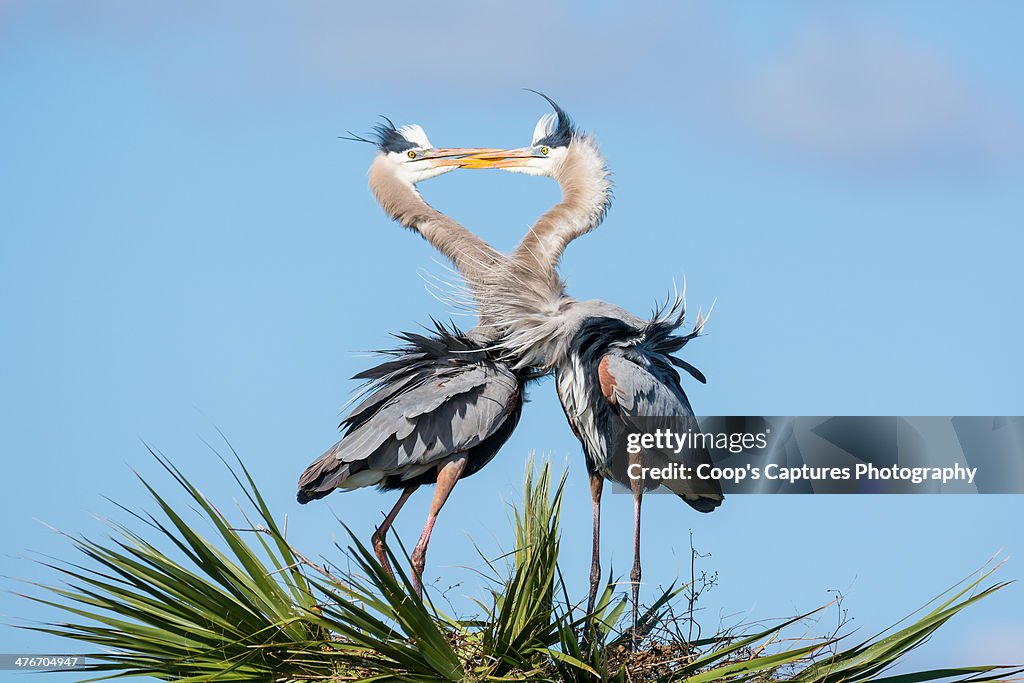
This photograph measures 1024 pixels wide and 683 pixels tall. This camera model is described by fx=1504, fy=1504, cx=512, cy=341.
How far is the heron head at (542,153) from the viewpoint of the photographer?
10156mm

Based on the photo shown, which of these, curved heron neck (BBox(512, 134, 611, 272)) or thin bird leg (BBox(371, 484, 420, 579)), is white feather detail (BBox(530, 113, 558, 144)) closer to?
curved heron neck (BBox(512, 134, 611, 272))

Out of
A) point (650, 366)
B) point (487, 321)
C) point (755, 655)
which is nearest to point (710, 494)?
point (650, 366)

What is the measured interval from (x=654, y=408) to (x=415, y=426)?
127 cm

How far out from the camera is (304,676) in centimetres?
588

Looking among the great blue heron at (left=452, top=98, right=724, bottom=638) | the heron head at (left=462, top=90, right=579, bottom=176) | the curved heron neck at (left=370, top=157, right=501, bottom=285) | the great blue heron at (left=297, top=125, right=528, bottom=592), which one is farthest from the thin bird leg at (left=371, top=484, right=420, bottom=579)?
the heron head at (left=462, top=90, right=579, bottom=176)

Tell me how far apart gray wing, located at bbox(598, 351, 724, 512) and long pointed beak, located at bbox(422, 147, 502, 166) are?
9.31 ft

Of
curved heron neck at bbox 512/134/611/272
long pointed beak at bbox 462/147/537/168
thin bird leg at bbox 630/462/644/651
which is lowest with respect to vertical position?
thin bird leg at bbox 630/462/644/651

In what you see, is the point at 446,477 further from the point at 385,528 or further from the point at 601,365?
the point at 601,365

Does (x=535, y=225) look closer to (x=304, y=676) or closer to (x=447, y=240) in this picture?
(x=447, y=240)

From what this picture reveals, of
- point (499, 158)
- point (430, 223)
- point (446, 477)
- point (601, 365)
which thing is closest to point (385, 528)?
point (446, 477)

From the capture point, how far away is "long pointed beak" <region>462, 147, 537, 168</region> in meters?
10.3

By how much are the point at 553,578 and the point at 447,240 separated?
4102 mm

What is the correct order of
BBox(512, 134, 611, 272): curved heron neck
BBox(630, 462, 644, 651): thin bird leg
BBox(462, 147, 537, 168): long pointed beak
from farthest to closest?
BBox(462, 147, 537, 168): long pointed beak
BBox(512, 134, 611, 272): curved heron neck
BBox(630, 462, 644, 651): thin bird leg

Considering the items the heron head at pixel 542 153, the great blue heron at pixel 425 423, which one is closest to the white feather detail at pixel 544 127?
the heron head at pixel 542 153
